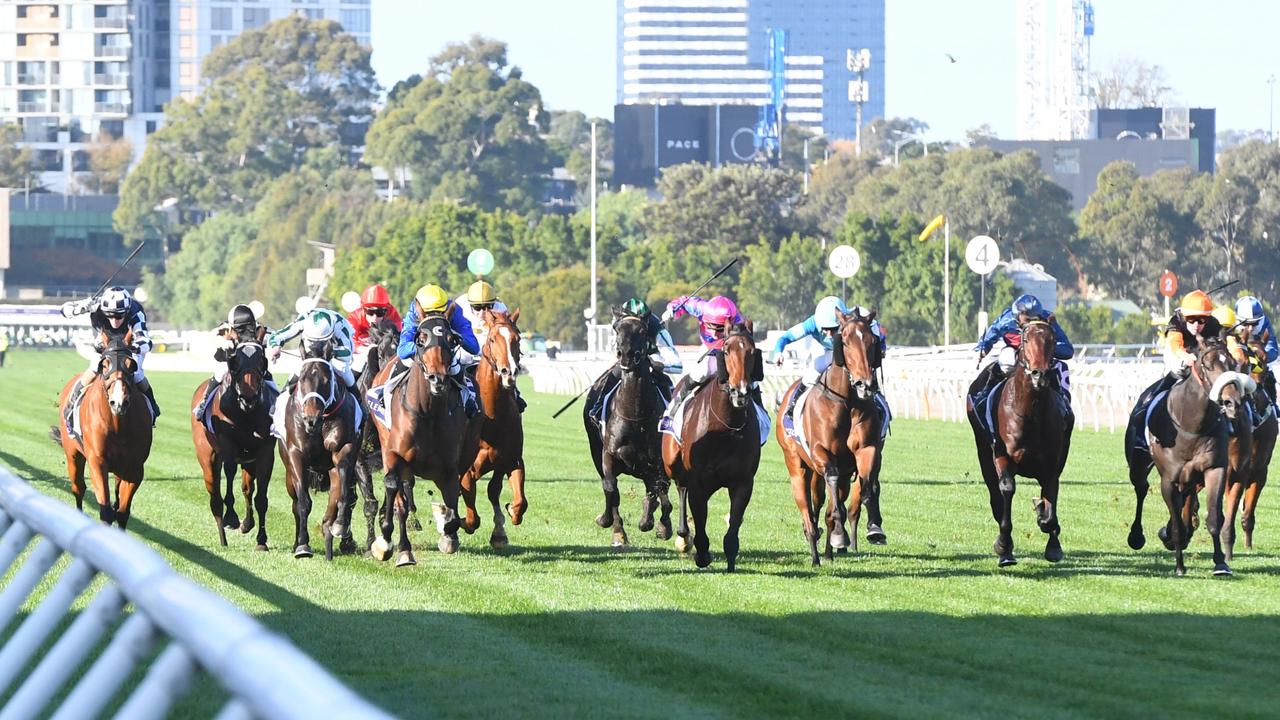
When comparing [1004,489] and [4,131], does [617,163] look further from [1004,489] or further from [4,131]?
[1004,489]

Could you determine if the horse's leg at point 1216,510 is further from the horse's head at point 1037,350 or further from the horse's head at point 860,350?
the horse's head at point 860,350

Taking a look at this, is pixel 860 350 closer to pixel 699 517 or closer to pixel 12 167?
pixel 699 517

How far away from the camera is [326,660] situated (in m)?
9.95

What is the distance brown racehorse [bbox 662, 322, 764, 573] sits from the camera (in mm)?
13484

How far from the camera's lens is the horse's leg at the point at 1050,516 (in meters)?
14.2

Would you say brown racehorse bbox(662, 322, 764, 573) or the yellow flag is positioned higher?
the yellow flag

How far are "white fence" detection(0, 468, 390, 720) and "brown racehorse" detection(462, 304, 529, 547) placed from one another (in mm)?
9908

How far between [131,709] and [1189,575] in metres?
10.9

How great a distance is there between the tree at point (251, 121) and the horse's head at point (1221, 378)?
12688 centimetres

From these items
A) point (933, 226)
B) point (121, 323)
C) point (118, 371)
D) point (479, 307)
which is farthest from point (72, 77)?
point (118, 371)

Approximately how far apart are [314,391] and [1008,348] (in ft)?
15.1

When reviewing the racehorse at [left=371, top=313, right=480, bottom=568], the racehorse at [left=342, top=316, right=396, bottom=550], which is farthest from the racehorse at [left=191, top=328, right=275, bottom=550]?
the racehorse at [left=371, top=313, right=480, bottom=568]

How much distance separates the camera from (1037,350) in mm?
13820

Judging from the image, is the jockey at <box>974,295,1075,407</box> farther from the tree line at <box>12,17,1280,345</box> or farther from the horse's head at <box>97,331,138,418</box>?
the tree line at <box>12,17,1280,345</box>
